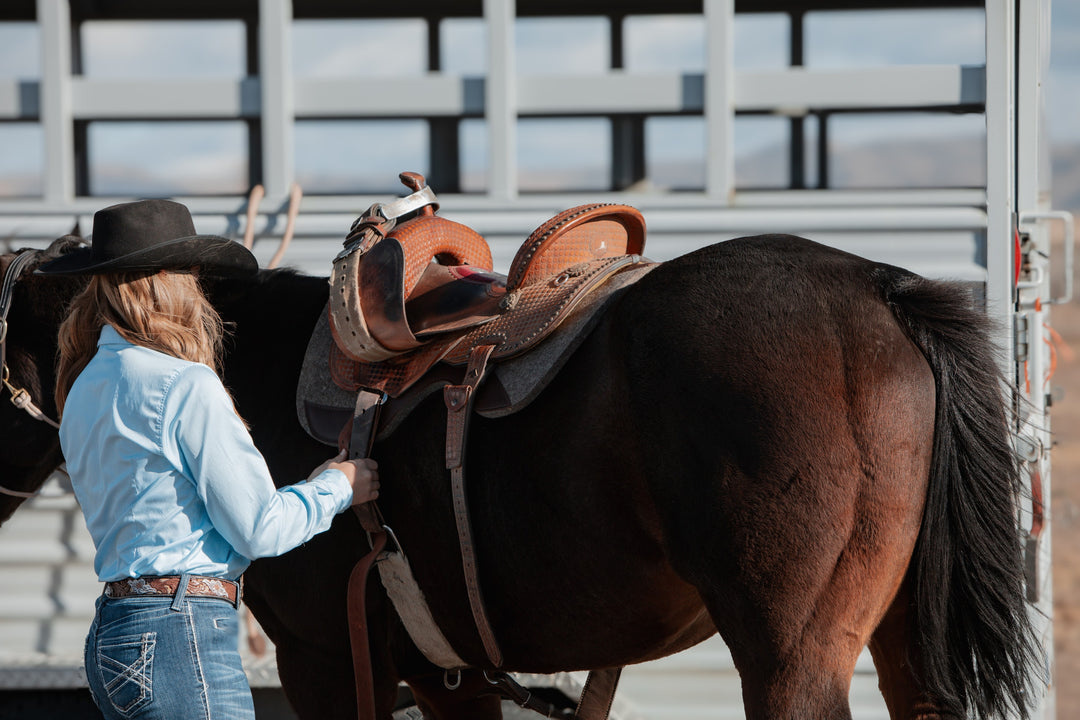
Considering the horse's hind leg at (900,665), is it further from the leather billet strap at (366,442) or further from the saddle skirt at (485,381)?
the leather billet strap at (366,442)

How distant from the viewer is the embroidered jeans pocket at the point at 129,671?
1463 millimetres

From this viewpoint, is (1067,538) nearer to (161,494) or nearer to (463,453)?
(463,453)

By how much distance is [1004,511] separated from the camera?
1676mm

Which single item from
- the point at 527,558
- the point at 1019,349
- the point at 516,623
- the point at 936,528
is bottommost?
the point at 516,623

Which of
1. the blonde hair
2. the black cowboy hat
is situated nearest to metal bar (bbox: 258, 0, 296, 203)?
the black cowboy hat

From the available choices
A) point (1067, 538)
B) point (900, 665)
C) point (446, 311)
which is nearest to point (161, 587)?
point (446, 311)

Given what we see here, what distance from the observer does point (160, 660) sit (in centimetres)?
147

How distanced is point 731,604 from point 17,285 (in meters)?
2.00

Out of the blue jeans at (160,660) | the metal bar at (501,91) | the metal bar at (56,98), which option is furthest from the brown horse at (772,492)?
the metal bar at (56,98)

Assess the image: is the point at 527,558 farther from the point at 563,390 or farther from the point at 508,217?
the point at 508,217

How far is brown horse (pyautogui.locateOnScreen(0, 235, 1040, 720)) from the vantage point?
5.11ft

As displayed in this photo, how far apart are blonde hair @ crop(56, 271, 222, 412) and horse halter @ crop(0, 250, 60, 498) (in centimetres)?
81

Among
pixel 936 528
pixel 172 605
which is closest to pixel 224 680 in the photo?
pixel 172 605

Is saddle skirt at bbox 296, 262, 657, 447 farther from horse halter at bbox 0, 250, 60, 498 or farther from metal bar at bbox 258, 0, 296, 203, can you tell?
metal bar at bbox 258, 0, 296, 203
